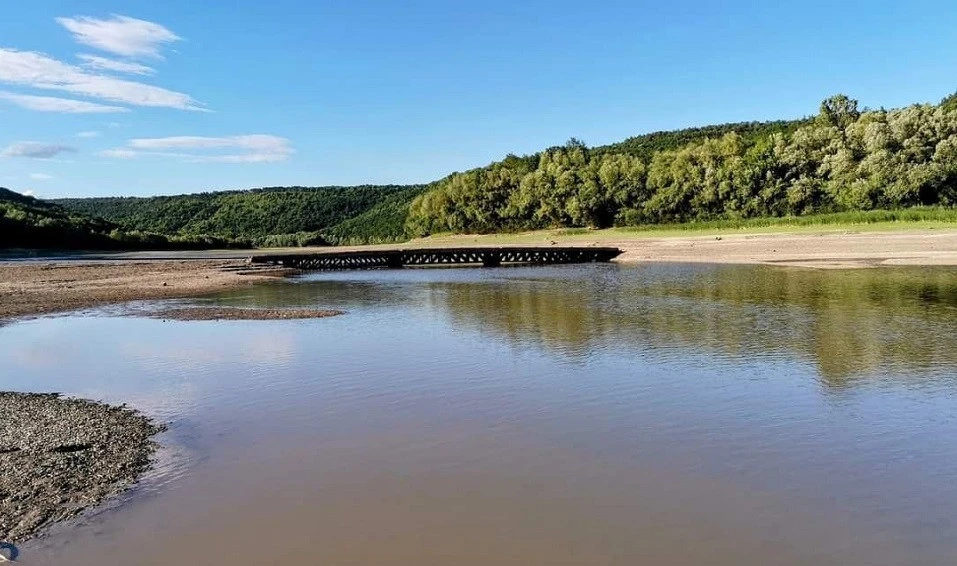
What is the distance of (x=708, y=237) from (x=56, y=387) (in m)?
64.2

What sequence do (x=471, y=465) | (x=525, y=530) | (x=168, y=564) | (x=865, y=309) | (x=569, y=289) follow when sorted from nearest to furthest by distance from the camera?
1. (x=168, y=564)
2. (x=525, y=530)
3. (x=471, y=465)
4. (x=865, y=309)
5. (x=569, y=289)

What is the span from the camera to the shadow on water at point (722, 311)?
17.2 metres

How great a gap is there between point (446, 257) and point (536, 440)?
66473mm

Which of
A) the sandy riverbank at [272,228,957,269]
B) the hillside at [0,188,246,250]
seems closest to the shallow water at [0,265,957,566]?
the sandy riverbank at [272,228,957,269]

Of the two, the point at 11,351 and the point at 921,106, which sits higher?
the point at 921,106

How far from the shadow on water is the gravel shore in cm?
1031

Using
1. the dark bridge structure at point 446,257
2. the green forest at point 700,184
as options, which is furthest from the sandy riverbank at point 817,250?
the green forest at point 700,184

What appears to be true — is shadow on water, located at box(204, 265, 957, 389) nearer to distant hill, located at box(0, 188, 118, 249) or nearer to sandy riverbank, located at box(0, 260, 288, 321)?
sandy riverbank, located at box(0, 260, 288, 321)

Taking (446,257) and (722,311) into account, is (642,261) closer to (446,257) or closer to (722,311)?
(446,257)

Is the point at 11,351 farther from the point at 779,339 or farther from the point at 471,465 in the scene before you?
the point at 779,339

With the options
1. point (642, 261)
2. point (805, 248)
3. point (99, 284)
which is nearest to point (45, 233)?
point (99, 284)

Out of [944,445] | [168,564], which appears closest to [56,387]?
[168,564]

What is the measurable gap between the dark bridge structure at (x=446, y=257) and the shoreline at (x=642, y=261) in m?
3.73

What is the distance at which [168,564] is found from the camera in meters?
7.03
